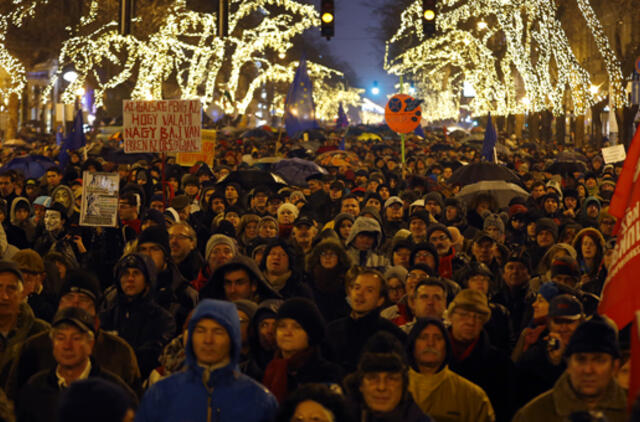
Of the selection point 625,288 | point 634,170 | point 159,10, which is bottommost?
point 625,288

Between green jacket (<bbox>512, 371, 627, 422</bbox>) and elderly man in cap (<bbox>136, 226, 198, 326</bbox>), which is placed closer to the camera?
green jacket (<bbox>512, 371, 627, 422</bbox>)

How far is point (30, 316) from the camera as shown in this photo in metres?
6.37

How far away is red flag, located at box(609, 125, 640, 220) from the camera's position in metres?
6.00

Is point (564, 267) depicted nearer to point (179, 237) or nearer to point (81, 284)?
point (179, 237)

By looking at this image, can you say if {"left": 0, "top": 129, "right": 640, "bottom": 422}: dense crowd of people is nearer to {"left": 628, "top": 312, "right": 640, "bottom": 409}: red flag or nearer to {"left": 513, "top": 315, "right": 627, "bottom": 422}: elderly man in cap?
{"left": 513, "top": 315, "right": 627, "bottom": 422}: elderly man in cap

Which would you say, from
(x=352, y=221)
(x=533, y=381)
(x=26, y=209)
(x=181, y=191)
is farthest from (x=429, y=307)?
(x=181, y=191)

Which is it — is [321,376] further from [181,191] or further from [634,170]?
[181,191]

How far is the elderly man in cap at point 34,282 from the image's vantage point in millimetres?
7492

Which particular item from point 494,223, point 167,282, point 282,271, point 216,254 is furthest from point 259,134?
point 167,282

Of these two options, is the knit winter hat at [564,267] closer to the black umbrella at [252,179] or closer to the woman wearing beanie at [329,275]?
the woman wearing beanie at [329,275]

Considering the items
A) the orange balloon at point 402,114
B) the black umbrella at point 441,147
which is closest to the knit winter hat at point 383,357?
the orange balloon at point 402,114

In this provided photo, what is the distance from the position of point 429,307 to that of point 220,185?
8573 millimetres

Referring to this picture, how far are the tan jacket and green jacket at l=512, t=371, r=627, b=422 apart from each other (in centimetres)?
38

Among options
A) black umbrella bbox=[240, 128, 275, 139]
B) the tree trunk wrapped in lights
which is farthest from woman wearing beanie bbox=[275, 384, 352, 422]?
black umbrella bbox=[240, 128, 275, 139]
